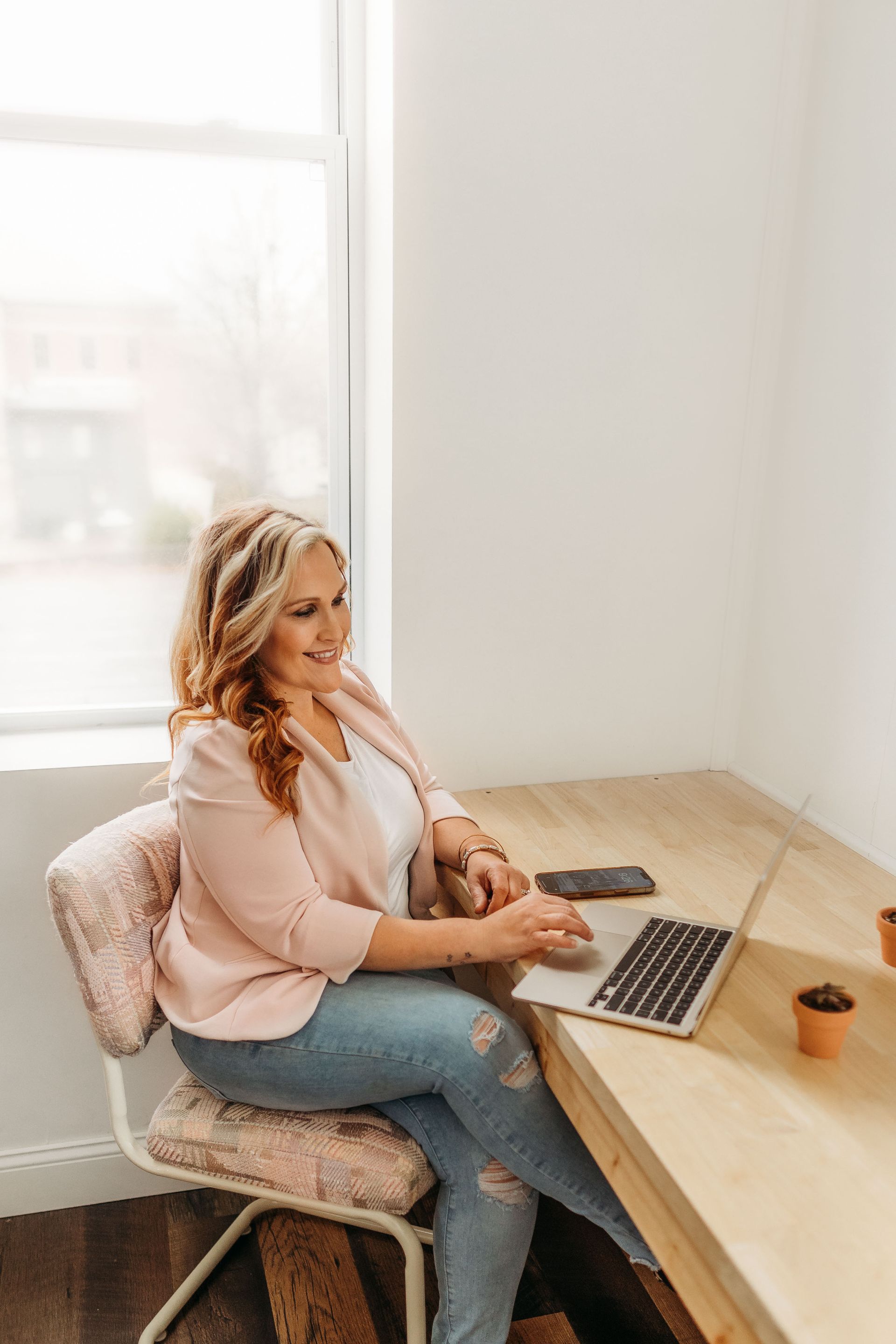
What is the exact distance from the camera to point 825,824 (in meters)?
1.69

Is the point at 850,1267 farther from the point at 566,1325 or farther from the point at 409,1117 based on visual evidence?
the point at 566,1325

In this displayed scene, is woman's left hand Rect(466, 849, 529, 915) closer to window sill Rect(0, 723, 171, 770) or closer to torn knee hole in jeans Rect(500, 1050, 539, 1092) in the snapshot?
torn knee hole in jeans Rect(500, 1050, 539, 1092)

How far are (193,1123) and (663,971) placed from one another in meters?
0.64

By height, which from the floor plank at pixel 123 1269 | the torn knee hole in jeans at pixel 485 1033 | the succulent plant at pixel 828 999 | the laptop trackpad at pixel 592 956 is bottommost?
the floor plank at pixel 123 1269

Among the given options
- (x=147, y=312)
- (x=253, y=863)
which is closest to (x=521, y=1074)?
(x=253, y=863)

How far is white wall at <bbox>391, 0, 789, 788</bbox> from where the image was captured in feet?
5.37

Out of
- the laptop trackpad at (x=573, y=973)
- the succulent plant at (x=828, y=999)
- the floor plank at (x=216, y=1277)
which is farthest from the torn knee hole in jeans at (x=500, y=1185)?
the floor plank at (x=216, y=1277)

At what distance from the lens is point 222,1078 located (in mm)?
1277

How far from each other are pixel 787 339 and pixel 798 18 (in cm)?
53

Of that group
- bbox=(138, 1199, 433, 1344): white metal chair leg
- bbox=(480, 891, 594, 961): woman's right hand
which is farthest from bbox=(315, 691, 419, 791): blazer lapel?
bbox=(138, 1199, 433, 1344): white metal chair leg

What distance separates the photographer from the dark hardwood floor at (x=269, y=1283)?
153 centimetres

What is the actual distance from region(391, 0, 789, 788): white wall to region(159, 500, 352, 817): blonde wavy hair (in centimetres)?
43

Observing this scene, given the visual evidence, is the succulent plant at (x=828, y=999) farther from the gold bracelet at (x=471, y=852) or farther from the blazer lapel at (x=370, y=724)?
the blazer lapel at (x=370, y=724)

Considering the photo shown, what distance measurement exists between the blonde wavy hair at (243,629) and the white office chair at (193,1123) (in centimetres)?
22
